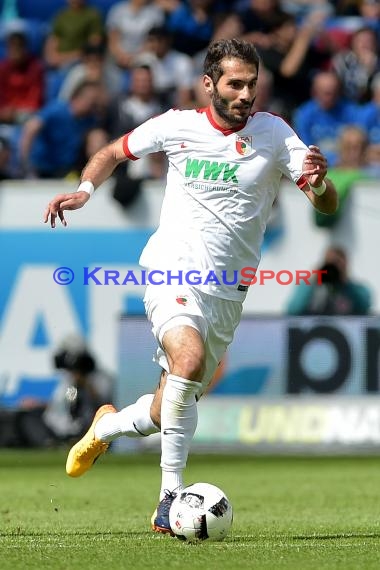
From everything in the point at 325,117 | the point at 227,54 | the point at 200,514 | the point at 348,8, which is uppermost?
the point at 348,8

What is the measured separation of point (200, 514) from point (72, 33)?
1300cm

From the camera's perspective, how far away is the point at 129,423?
805cm

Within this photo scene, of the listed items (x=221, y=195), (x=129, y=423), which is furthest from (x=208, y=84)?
(x=129, y=423)

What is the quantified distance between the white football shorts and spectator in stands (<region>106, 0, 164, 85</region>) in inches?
447

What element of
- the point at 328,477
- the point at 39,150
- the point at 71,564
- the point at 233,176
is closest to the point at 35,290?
the point at 39,150

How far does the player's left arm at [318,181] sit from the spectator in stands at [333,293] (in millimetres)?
7107

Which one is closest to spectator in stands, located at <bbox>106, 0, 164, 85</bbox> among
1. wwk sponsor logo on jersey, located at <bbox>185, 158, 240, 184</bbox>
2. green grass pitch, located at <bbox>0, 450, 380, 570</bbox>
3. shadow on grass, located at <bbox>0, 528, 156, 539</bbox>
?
green grass pitch, located at <bbox>0, 450, 380, 570</bbox>

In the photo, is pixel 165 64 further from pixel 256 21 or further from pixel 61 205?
pixel 61 205

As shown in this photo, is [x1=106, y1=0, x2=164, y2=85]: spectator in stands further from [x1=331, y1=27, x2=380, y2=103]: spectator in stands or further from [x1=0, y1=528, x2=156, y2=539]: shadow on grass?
[x1=0, y1=528, x2=156, y2=539]: shadow on grass

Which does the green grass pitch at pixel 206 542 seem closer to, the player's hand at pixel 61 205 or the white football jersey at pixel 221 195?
the white football jersey at pixel 221 195

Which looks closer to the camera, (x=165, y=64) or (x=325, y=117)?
(x=325, y=117)

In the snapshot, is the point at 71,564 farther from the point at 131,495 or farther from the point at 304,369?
the point at 304,369

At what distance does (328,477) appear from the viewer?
1180 cm

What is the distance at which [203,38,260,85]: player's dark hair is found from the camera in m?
7.45
